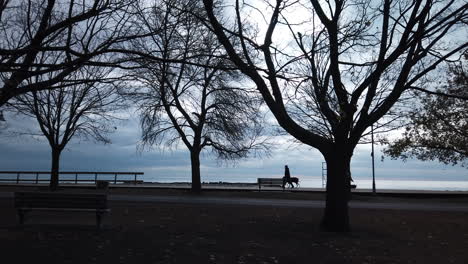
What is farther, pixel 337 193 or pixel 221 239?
pixel 337 193

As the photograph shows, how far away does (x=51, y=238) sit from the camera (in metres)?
8.62

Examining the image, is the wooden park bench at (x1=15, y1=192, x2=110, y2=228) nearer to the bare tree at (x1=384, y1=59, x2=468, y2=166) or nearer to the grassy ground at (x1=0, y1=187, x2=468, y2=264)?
the grassy ground at (x1=0, y1=187, x2=468, y2=264)

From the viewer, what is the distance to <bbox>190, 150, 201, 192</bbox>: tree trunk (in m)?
25.8

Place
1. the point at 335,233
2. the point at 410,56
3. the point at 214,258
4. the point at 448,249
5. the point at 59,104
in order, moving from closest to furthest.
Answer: the point at 214,258 < the point at 448,249 < the point at 335,233 < the point at 410,56 < the point at 59,104

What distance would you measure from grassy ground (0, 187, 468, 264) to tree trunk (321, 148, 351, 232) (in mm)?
457

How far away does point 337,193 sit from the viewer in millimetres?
11477

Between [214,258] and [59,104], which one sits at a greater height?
[59,104]

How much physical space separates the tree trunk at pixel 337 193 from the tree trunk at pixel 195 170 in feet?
49.0

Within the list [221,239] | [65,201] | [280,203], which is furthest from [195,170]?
[221,239]

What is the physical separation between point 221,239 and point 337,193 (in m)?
3.71

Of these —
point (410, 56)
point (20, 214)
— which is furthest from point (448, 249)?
point (20, 214)

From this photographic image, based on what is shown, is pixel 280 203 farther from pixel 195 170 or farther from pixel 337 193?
pixel 195 170

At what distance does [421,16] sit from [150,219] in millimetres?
8854

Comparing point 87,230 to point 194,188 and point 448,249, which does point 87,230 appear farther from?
point 194,188
